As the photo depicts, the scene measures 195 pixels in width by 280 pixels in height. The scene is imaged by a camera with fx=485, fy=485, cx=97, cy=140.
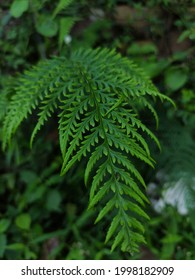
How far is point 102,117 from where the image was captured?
153 cm

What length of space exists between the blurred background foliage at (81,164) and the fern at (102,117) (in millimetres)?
269

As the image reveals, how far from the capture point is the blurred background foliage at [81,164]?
2141mm

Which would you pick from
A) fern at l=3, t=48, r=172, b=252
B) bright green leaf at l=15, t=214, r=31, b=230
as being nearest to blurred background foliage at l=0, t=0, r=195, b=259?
bright green leaf at l=15, t=214, r=31, b=230

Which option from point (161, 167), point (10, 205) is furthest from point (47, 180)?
point (161, 167)

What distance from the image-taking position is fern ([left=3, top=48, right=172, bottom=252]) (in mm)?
1421

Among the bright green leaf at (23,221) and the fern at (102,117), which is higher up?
the fern at (102,117)

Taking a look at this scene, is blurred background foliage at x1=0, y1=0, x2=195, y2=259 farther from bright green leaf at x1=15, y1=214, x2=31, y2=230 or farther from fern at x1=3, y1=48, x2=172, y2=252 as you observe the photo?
fern at x1=3, y1=48, x2=172, y2=252

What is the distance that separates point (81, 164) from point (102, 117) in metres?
0.57

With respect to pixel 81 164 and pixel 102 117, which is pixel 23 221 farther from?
pixel 102 117

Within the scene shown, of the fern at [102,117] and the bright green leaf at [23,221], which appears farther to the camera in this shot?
the bright green leaf at [23,221]

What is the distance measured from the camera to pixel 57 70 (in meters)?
1.83

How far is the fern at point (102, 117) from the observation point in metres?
1.42

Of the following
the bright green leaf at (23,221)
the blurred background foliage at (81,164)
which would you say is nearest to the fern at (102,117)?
the blurred background foliage at (81,164)

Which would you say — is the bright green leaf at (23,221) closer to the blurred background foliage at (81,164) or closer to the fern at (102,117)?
the blurred background foliage at (81,164)
